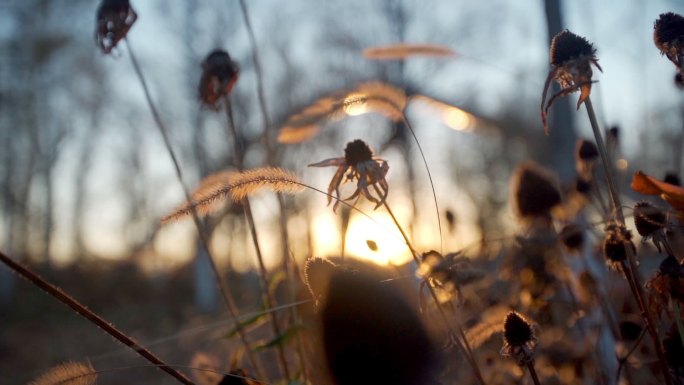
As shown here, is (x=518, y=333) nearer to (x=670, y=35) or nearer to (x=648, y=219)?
(x=648, y=219)

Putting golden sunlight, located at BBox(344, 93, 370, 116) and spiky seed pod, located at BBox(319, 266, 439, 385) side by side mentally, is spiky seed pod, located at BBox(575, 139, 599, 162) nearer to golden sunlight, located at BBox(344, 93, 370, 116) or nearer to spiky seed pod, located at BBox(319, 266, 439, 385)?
golden sunlight, located at BBox(344, 93, 370, 116)

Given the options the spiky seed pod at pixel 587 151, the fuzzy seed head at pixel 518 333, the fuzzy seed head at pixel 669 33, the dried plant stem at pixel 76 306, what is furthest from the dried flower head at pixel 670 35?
the dried plant stem at pixel 76 306

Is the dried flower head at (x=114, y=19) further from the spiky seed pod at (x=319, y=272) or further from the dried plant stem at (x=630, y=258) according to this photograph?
the dried plant stem at (x=630, y=258)

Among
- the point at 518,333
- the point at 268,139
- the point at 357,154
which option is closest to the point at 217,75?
the point at 268,139

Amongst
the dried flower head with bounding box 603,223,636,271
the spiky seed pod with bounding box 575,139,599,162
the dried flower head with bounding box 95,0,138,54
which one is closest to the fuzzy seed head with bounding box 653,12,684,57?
the dried flower head with bounding box 603,223,636,271

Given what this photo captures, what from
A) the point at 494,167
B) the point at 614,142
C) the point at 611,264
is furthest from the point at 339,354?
the point at 494,167

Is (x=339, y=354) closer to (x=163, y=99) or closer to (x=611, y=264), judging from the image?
(x=611, y=264)
